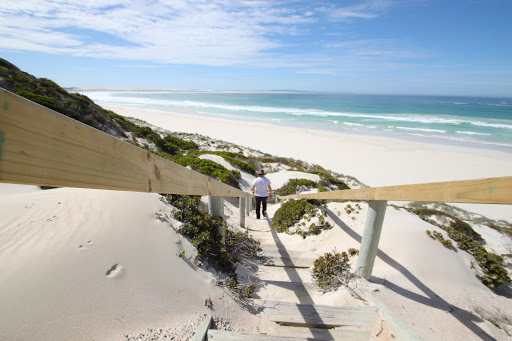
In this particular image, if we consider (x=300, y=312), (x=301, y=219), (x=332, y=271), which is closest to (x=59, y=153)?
(x=300, y=312)

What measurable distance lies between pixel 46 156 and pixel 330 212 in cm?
527

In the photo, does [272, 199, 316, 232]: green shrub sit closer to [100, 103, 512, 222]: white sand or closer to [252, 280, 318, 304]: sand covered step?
[252, 280, 318, 304]: sand covered step

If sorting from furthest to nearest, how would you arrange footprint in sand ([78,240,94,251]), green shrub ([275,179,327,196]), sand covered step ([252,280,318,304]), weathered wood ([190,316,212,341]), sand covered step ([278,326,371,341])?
green shrub ([275,179,327,196]), sand covered step ([252,280,318,304]), footprint in sand ([78,240,94,251]), sand covered step ([278,326,371,341]), weathered wood ([190,316,212,341])

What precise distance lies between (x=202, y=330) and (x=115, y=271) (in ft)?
3.39

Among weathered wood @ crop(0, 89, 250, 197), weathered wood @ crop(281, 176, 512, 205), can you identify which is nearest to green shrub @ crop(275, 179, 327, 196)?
weathered wood @ crop(281, 176, 512, 205)

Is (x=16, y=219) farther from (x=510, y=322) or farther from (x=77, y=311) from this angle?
(x=510, y=322)

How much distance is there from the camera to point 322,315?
256 centimetres

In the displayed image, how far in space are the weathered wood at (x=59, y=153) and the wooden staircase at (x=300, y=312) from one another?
1726mm

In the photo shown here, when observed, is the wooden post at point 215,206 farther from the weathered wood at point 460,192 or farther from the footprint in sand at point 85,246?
the weathered wood at point 460,192

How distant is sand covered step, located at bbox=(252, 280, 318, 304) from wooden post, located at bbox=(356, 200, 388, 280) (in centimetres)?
67

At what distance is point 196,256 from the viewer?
10.9 ft

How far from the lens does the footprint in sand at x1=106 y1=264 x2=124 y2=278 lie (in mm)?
2448

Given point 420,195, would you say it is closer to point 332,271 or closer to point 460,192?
point 460,192

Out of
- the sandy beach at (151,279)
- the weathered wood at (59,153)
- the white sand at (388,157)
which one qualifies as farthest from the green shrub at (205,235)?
the white sand at (388,157)
